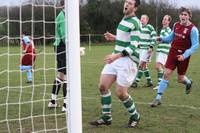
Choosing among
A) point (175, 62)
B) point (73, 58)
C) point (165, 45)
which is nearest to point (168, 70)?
point (175, 62)

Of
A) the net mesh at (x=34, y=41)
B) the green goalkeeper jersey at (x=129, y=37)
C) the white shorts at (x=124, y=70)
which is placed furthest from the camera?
the white shorts at (x=124, y=70)

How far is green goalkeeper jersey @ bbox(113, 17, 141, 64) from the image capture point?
25.0 ft

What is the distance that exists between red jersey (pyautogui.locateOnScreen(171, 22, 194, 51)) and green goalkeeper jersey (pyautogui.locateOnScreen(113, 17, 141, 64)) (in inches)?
97.5

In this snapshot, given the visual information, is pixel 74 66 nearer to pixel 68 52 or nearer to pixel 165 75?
pixel 68 52

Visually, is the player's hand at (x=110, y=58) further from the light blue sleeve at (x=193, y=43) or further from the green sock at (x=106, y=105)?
the light blue sleeve at (x=193, y=43)

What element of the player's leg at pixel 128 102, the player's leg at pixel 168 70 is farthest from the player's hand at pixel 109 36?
the player's leg at pixel 168 70

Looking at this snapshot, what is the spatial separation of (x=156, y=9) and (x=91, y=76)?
44.2 m

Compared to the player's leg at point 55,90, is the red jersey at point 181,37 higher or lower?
higher

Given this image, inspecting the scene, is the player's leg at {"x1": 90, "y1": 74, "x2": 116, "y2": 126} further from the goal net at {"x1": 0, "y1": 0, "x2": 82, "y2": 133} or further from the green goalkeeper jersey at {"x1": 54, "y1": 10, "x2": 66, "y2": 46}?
the green goalkeeper jersey at {"x1": 54, "y1": 10, "x2": 66, "y2": 46}

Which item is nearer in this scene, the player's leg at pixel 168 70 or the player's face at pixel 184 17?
the player's face at pixel 184 17

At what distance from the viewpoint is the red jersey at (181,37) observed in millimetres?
10000

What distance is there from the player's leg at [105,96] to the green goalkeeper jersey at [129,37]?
46cm

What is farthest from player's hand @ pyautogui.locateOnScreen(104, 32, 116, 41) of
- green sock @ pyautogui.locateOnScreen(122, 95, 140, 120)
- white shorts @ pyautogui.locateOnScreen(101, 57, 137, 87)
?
green sock @ pyautogui.locateOnScreen(122, 95, 140, 120)

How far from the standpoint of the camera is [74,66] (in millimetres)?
5742
